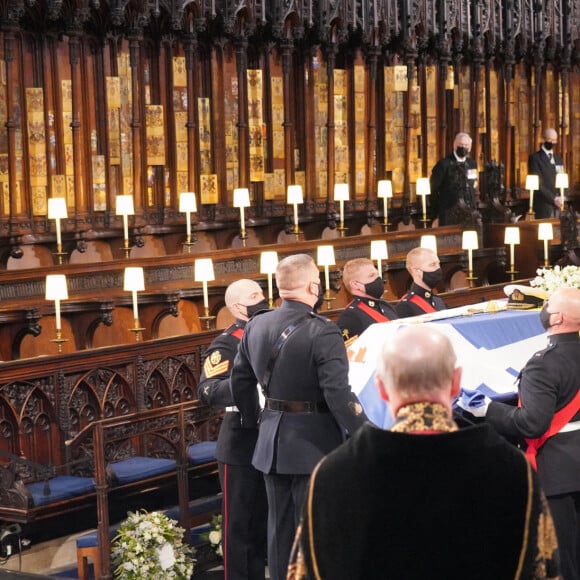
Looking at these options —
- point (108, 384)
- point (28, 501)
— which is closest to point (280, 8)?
point (108, 384)

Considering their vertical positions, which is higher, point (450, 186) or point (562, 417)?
point (450, 186)

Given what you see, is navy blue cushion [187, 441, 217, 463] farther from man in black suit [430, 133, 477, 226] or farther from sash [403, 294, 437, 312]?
man in black suit [430, 133, 477, 226]

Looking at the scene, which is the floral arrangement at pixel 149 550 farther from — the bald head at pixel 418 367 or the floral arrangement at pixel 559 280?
the bald head at pixel 418 367

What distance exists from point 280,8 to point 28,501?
376 inches

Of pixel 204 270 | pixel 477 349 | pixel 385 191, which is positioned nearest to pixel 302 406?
pixel 477 349

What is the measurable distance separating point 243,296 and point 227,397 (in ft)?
1.78

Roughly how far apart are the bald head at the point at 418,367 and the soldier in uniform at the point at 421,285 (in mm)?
5707

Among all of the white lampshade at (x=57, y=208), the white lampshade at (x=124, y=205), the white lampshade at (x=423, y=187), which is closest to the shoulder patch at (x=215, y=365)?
the white lampshade at (x=57, y=208)

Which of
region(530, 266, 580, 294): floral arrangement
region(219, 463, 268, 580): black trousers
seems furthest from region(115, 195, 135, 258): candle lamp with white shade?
region(219, 463, 268, 580): black trousers

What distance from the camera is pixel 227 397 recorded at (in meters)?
6.32

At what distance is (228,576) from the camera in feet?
21.5

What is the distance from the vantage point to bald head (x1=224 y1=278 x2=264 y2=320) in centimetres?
650

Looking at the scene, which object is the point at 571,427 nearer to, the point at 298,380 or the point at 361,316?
the point at 298,380

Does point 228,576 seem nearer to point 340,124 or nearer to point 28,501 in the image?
point 28,501
